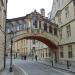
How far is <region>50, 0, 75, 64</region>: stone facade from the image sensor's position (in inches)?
1367

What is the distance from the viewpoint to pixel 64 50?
3900 centimetres

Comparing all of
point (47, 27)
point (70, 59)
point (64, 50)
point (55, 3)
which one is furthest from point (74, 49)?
point (55, 3)

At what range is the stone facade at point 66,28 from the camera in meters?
34.7

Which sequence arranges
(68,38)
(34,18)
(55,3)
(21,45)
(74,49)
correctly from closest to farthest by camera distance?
(74,49) → (68,38) → (34,18) → (55,3) → (21,45)

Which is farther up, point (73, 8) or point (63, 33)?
point (73, 8)

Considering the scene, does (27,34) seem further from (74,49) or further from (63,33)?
(74,49)

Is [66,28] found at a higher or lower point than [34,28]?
lower

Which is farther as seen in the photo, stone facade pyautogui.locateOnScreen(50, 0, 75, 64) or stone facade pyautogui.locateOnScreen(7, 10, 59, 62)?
stone facade pyautogui.locateOnScreen(7, 10, 59, 62)

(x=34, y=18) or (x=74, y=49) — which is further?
(x=34, y=18)

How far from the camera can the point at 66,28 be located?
3797cm

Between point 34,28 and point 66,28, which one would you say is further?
point 34,28

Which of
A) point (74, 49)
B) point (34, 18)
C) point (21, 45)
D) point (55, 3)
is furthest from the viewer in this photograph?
point (21, 45)

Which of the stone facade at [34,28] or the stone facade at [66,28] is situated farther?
the stone facade at [34,28]

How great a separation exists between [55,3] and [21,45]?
5700 centimetres
